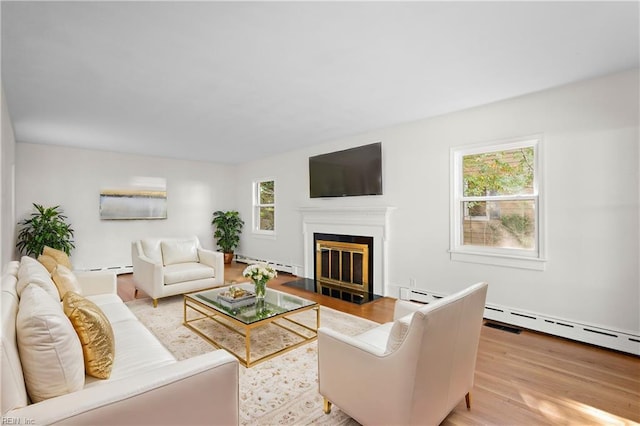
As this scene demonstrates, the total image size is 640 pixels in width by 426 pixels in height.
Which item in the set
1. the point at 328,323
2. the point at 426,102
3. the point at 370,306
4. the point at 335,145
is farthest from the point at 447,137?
the point at 328,323

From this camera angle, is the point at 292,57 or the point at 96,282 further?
the point at 96,282

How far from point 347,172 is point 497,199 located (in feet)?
7.02

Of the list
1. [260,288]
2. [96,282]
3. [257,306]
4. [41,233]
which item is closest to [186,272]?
[96,282]

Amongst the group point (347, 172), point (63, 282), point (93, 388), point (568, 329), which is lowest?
point (568, 329)

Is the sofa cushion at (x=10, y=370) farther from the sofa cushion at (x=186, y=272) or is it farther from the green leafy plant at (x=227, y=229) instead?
the green leafy plant at (x=227, y=229)

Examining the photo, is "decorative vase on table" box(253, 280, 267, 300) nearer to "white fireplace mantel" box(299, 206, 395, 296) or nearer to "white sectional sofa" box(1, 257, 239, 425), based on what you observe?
"white sectional sofa" box(1, 257, 239, 425)

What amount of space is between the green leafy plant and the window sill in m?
5.00

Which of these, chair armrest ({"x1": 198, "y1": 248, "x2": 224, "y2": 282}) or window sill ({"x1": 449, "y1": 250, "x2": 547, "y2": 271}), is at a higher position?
window sill ({"x1": 449, "y1": 250, "x2": 547, "y2": 271})

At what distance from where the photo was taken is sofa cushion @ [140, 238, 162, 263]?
4441mm

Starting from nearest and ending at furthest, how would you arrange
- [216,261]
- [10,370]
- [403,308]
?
[10,370], [403,308], [216,261]

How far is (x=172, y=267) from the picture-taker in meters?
4.41

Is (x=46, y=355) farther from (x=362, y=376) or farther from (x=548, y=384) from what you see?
(x=548, y=384)

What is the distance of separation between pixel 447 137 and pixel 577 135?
125cm

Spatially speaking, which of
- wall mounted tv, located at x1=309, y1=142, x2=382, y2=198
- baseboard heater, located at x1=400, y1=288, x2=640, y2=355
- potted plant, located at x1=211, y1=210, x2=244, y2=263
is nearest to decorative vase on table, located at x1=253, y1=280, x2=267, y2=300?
wall mounted tv, located at x1=309, y1=142, x2=382, y2=198
